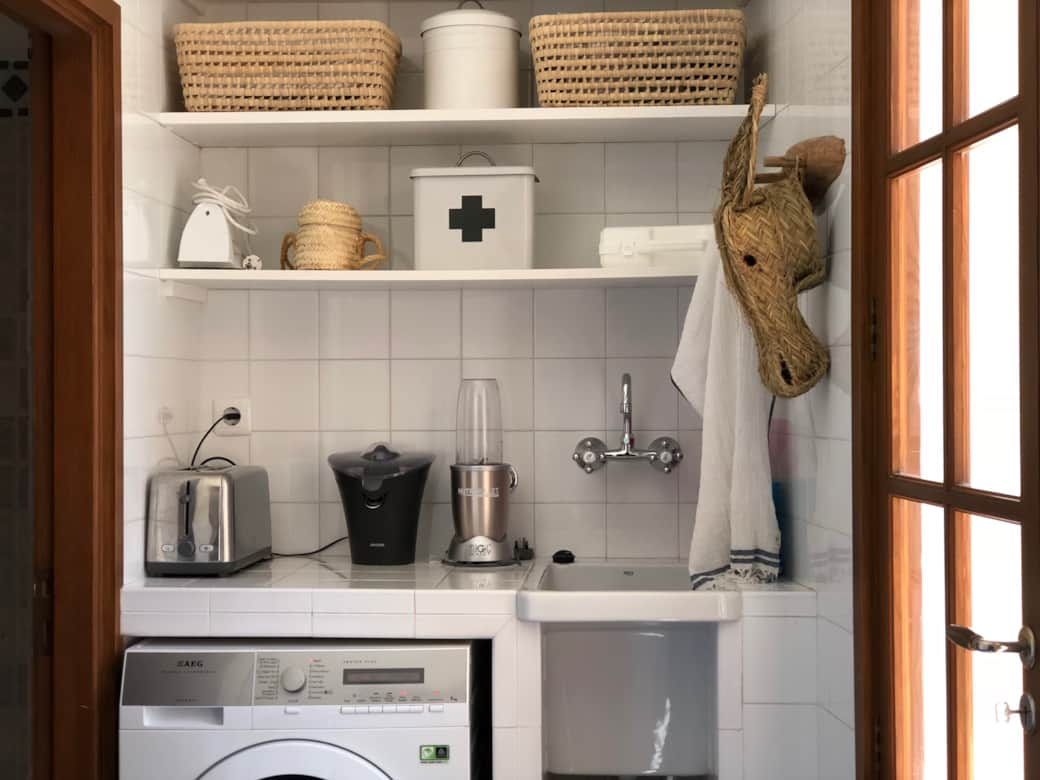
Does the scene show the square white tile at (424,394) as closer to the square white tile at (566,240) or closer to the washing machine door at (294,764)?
the square white tile at (566,240)

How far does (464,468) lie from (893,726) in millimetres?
1134

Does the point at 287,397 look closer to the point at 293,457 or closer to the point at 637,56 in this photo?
the point at 293,457

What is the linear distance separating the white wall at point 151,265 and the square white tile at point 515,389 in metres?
0.71

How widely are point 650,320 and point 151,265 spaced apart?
45.5 inches

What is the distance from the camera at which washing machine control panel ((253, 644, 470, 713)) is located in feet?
7.54

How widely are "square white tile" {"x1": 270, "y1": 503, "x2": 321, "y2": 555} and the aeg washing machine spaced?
577 mm

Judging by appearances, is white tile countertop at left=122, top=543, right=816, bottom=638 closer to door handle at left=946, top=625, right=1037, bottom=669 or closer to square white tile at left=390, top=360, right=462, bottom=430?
square white tile at left=390, top=360, right=462, bottom=430

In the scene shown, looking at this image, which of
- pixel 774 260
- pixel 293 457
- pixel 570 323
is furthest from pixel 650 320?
pixel 293 457

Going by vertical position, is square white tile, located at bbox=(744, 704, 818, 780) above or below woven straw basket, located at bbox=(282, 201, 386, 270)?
below

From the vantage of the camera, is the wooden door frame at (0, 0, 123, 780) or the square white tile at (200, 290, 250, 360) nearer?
the wooden door frame at (0, 0, 123, 780)

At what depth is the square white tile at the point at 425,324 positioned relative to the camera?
2.90m

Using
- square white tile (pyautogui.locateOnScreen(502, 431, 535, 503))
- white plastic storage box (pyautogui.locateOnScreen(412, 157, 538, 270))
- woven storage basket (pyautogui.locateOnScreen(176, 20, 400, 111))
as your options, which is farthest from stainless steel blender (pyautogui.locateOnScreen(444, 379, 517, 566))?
woven storage basket (pyautogui.locateOnScreen(176, 20, 400, 111))

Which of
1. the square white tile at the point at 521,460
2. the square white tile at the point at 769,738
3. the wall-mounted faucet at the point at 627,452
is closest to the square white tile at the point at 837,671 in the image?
the square white tile at the point at 769,738

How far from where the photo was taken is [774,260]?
6.75 ft
